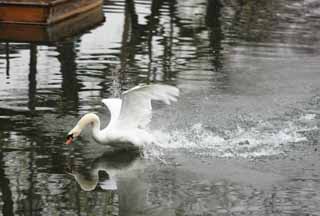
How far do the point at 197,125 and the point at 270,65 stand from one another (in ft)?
20.1

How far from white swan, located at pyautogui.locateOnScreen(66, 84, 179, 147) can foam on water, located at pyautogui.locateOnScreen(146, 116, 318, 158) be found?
352 millimetres

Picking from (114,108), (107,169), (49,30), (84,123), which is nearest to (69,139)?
(84,123)

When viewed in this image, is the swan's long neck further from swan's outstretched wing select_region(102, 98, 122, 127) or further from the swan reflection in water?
swan's outstretched wing select_region(102, 98, 122, 127)

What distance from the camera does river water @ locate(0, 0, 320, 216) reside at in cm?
1092

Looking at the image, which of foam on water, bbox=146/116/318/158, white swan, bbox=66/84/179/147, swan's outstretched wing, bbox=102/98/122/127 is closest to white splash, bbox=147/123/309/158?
foam on water, bbox=146/116/318/158

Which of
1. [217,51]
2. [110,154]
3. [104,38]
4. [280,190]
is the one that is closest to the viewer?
[280,190]

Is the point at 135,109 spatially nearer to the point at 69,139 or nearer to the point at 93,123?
the point at 93,123

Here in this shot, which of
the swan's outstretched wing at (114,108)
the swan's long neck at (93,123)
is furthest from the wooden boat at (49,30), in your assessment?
the swan's long neck at (93,123)

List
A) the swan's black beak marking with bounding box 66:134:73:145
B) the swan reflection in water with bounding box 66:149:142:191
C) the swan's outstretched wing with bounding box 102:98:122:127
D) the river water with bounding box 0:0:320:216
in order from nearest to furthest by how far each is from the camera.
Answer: the river water with bounding box 0:0:320:216, the swan reflection in water with bounding box 66:149:142:191, the swan's black beak marking with bounding box 66:134:73:145, the swan's outstretched wing with bounding box 102:98:122:127

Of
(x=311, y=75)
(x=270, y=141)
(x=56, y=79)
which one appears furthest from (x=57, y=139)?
(x=311, y=75)

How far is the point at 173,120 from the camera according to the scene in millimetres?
14922

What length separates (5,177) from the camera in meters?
11.5

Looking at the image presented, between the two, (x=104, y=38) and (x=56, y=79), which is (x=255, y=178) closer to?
(x=56, y=79)

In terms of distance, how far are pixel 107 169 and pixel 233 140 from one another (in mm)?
2280
